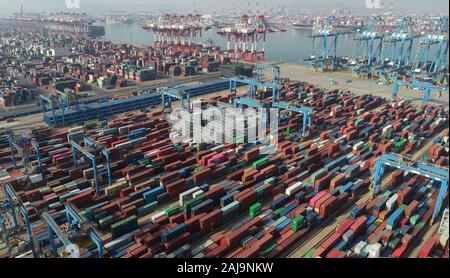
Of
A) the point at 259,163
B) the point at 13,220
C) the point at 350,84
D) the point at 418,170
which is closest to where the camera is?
the point at 418,170

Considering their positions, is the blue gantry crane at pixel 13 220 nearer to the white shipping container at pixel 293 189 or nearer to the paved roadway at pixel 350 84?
the white shipping container at pixel 293 189

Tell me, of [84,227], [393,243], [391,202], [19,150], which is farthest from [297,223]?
[19,150]

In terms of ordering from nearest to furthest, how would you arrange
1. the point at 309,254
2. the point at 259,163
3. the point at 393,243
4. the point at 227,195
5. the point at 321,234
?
the point at 309,254
the point at 393,243
the point at 321,234
the point at 227,195
the point at 259,163

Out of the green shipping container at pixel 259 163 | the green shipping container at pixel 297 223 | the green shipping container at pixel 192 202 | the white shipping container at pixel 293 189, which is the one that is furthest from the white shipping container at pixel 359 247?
the green shipping container at pixel 259 163

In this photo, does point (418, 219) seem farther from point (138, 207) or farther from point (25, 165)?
point (25, 165)

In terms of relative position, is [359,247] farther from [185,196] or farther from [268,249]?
[185,196]
